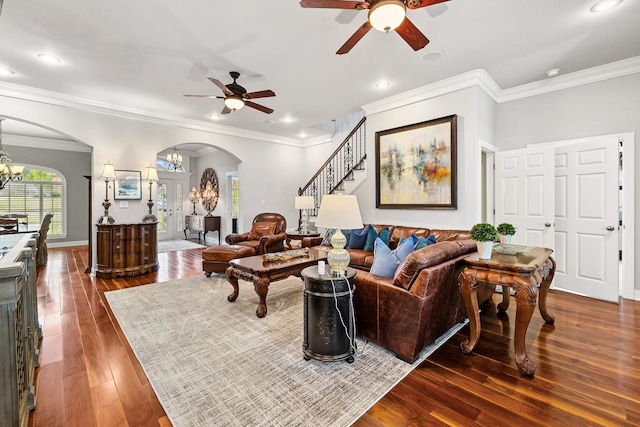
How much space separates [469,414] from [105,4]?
13.7ft

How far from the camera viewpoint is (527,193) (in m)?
4.16

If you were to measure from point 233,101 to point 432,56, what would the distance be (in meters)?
2.56

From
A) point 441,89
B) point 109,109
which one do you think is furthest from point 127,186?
point 441,89

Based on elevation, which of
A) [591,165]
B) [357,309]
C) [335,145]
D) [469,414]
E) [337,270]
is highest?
[335,145]

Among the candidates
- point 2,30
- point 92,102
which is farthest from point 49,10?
point 92,102

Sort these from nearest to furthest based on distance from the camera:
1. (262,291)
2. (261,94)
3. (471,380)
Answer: (471,380), (262,291), (261,94)

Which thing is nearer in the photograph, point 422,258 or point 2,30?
point 422,258

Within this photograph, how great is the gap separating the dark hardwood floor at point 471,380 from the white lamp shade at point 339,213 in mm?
1147

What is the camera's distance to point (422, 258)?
2248 mm

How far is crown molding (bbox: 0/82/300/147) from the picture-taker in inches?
169

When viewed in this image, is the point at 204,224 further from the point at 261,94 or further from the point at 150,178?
the point at 261,94

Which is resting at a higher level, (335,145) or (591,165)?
(335,145)

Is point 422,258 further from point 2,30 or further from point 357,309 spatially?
point 2,30

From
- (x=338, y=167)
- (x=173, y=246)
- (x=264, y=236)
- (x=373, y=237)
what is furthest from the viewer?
(x=173, y=246)
